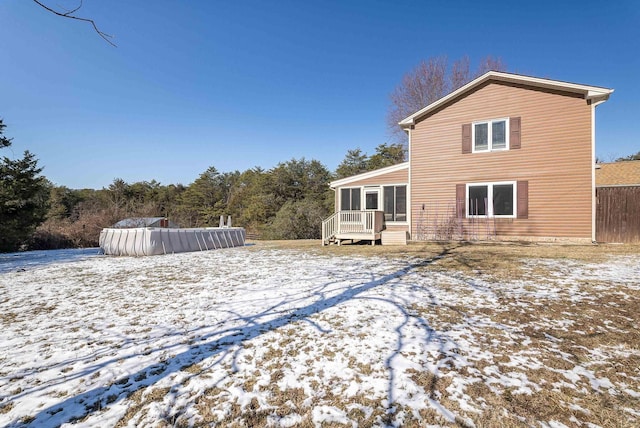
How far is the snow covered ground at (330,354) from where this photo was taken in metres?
2.04

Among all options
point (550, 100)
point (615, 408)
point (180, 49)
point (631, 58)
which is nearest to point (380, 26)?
point (550, 100)

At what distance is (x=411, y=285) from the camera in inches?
206

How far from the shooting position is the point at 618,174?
1494cm

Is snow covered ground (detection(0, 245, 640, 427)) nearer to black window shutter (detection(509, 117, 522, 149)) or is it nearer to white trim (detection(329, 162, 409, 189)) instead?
black window shutter (detection(509, 117, 522, 149))

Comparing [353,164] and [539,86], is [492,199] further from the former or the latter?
[353,164]

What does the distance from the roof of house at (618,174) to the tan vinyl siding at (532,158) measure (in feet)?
21.2

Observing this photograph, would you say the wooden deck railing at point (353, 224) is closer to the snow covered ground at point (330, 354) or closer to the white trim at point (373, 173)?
the white trim at point (373, 173)

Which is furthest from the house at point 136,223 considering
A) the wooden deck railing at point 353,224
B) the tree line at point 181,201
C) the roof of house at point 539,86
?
the roof of house at point 539,86

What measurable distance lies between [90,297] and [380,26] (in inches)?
657

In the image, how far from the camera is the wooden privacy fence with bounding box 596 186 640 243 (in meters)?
10.2

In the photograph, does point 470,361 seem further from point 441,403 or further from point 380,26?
point 380,26

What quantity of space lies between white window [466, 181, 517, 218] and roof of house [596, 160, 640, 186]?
24.4ft

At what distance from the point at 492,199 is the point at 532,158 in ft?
6.57

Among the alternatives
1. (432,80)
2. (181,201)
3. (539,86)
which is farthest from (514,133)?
(181,201)
